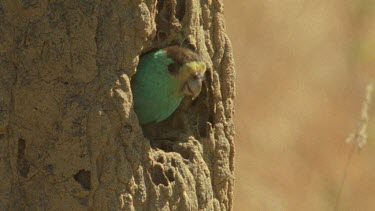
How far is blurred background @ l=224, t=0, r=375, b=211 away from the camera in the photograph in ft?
29.0

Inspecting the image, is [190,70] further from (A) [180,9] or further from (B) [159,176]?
(B) [159,176]

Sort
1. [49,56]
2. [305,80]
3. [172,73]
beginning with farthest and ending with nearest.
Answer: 1. [305,80]
2. [172,73]
3. [49,56]

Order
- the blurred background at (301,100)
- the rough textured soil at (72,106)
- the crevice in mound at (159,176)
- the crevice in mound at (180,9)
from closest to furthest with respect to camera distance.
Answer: the rough textured soil at (72,106)
the crevice in mound at (159,176)
the crevice in mound at (180,9)
the blurred background at (301,100)

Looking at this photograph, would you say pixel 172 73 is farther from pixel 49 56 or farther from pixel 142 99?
pixel 49 56

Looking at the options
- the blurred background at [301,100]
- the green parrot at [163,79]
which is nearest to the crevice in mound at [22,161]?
the green parrot at [163,79]

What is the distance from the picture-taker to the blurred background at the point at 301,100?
884cm

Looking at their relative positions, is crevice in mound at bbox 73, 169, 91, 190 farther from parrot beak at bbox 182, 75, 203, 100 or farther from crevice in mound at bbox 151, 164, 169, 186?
parrot beak at bbox 182, 75, 203, 100

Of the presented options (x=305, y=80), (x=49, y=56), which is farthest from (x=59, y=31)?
(x=305, y=80)

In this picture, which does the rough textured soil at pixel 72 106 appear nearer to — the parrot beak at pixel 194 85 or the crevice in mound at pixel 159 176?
the crevice in mound at pixel 159 176

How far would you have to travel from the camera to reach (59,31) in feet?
13.9

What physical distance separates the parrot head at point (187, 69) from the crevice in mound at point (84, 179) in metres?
0.50

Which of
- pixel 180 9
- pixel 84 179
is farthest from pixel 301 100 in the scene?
pixel 84 179

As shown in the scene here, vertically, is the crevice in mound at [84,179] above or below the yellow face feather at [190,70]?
below

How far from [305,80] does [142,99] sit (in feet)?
17.5
